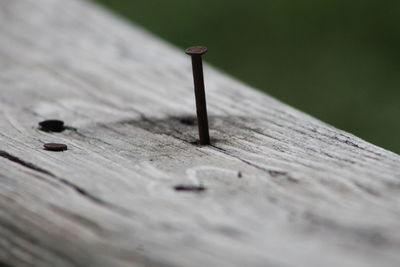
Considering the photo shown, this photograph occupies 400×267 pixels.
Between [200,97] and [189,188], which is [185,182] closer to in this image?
[189,188]

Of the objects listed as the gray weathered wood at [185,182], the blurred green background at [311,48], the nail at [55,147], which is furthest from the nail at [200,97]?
the blurred green background at [311,48]

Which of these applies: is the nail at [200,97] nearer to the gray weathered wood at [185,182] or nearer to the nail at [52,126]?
the gray weathered wood at [185,182]

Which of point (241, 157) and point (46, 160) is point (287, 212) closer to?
point (241, 157)

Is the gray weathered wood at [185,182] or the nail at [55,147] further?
the nail at [55,147]

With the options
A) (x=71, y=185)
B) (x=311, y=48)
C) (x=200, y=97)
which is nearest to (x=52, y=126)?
(x=200, y=97)

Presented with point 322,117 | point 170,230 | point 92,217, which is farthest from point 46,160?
point 322,117

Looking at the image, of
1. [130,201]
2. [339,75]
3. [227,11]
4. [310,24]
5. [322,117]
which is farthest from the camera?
[227,11]

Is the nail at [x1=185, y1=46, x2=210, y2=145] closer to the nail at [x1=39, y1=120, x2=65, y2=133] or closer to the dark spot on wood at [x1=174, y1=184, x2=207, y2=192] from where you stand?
the dark spot on wood at [x1=174, y1=184, x2=207, y2=192]
